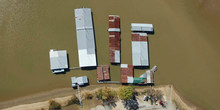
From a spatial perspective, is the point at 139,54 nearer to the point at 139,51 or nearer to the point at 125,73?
the point at 139,51

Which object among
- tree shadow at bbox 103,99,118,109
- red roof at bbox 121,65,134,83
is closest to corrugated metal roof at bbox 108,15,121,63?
red roof at bbox 121,65,134,83

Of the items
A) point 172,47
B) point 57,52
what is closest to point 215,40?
point 172,47

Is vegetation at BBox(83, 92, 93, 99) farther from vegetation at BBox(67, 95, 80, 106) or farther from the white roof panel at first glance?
the white roof panel

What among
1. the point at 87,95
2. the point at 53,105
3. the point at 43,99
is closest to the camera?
the point at 53,105

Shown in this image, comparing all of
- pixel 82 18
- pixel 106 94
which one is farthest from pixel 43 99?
pixel 82 18

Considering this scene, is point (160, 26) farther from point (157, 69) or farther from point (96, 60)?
point (96, 60)

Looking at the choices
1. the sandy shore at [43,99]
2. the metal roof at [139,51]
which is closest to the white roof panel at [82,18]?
the metal roof at [139,51]
